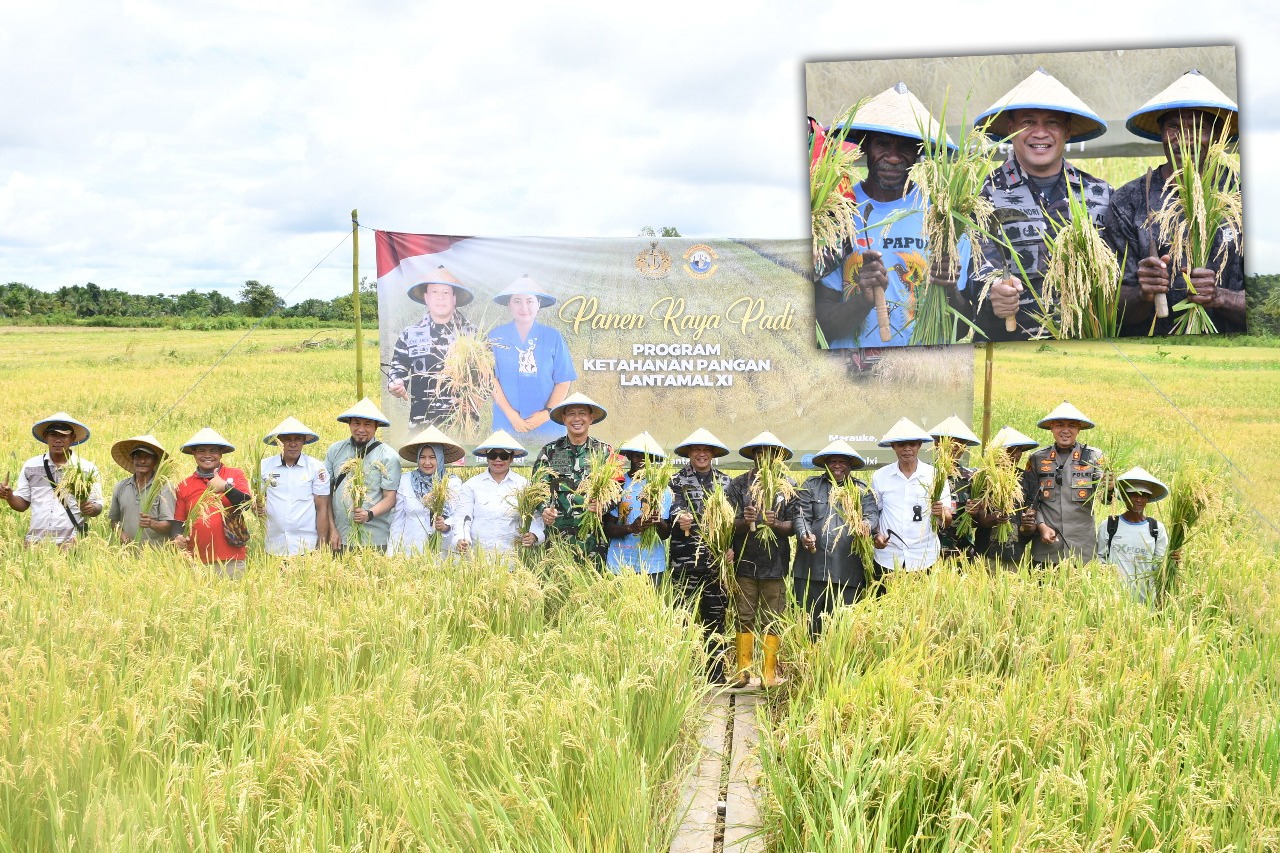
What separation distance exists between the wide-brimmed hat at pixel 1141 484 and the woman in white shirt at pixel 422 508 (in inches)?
182

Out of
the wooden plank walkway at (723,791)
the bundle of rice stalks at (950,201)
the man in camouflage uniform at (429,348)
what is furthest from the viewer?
the man in camouflage uniform at (429,348)

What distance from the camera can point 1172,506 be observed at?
24.8 ft

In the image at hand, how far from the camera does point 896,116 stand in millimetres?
10281

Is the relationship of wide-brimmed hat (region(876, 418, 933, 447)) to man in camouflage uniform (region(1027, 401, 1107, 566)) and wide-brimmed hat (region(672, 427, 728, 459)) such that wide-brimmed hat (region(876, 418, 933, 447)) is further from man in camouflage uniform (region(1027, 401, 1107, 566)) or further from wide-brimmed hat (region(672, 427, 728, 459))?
wide-brimmed hat (region(672, 427, 728, 459))

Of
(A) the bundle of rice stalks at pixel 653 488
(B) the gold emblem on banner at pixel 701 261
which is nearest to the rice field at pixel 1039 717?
(A) the bundle of rice stalks at pixel 653 488

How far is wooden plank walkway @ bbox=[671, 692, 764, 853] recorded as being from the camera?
4.85 m

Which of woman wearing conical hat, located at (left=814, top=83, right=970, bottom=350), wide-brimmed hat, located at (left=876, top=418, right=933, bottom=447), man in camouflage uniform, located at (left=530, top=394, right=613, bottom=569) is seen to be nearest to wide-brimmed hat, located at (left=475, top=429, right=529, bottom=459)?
man in camouflage uniform, located at (left=530, top=394, right=613, bottom=569)

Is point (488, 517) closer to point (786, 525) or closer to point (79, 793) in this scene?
point (786, 525)

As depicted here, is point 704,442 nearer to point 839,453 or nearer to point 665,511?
point 665,511

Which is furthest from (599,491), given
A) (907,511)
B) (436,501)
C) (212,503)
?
(212,503)

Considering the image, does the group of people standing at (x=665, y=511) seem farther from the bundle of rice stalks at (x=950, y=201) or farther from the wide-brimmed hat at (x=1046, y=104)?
the wide-brimmed hat at (x=1046, y=104)

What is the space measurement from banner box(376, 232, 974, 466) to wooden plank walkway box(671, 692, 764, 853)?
4.83 m

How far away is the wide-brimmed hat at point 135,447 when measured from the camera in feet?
25.8

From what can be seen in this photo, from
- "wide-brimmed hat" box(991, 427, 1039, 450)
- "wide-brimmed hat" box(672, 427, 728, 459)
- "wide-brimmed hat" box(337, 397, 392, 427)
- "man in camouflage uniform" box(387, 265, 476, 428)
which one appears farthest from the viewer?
"man in camouflage uniform" box(387, 265, 476, 428)
